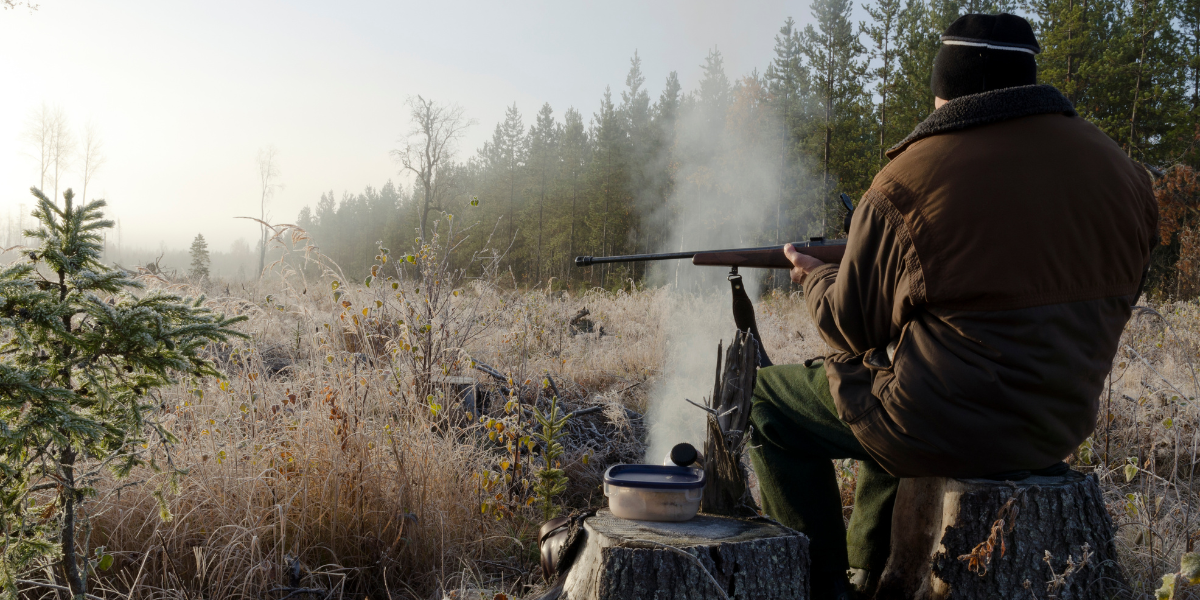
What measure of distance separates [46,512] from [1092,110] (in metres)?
23.8

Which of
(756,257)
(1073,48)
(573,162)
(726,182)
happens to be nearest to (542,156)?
(573,162)

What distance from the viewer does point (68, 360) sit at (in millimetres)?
1507

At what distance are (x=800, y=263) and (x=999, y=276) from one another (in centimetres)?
80

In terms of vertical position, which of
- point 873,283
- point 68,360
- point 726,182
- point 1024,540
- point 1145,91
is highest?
point 1145,91

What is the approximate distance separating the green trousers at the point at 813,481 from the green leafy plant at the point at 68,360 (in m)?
1.73

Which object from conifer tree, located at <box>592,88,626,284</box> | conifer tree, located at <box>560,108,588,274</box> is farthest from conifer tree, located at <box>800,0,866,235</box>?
conifer tree, located at <box>560,108,588,274</box>

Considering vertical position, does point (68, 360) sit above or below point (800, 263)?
below

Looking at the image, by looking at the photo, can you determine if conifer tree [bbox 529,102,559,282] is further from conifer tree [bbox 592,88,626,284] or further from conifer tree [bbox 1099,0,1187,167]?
conifer tree [bbox 1099,0,1187,167]

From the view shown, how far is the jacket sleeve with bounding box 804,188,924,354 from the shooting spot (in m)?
1.69

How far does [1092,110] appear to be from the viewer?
18.4 meters

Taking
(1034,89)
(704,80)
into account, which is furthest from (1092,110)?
(1034,89)

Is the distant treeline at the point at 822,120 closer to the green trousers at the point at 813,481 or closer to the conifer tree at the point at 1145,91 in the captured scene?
the conifer tree at the point at 1145,91

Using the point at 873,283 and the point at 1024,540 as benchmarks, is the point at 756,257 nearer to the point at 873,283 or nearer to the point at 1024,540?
the point at 873,283

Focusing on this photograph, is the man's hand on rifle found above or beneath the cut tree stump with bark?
above
